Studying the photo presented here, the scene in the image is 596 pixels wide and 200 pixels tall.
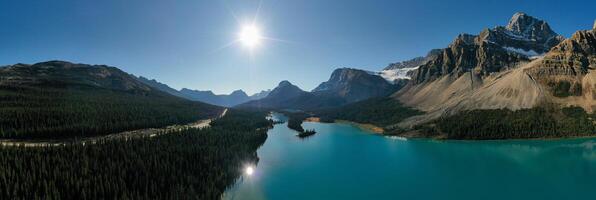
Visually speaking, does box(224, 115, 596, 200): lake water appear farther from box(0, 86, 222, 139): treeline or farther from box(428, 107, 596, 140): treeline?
→ box(0, 86, 222, 139): treeline

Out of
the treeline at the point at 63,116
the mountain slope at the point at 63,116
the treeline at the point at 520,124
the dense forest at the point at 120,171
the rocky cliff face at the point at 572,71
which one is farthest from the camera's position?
the rocky cliff face at the point at 572,71

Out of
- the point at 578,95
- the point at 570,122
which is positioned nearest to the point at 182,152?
the point at 570,122

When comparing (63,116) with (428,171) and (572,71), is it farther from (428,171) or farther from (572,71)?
(572,71)

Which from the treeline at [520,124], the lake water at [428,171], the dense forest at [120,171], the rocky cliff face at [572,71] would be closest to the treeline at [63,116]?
the dense forest at [120,171]

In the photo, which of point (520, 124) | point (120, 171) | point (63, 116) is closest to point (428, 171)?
point (120, 171)

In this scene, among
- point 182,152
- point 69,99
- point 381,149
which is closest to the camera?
point 182,152

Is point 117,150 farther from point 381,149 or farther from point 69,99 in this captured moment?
point 69,99

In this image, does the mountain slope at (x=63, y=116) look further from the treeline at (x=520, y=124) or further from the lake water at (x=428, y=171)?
the treeline at (x=520, y=124)
